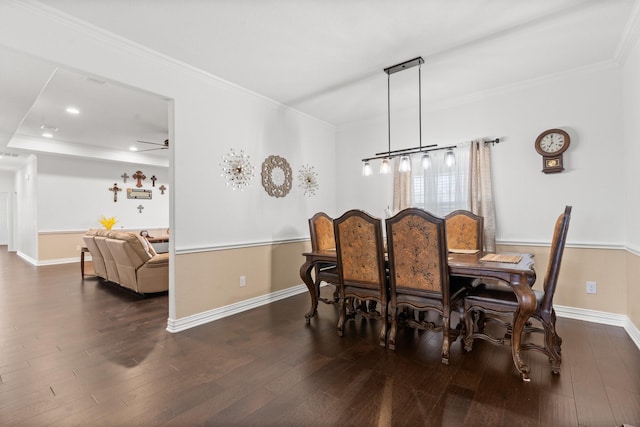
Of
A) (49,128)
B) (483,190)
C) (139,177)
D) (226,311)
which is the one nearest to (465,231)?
(483,190)

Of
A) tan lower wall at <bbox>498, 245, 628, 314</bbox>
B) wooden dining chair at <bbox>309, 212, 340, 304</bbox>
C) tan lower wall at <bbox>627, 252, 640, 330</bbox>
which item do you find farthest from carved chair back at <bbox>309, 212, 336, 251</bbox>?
tan lower wall at <bbox>627, 252, 640, 330</bbox>

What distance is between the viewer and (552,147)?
3.30 metres

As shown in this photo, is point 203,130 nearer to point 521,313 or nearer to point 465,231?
point 465,231

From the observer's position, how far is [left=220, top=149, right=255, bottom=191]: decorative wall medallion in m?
3.45

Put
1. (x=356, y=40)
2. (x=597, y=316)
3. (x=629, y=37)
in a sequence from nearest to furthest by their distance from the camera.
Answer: (x=629, y=37)
(x=356, y=40)
(x=597, y=316)

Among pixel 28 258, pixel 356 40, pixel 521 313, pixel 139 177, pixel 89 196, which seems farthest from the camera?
pixel 139 177

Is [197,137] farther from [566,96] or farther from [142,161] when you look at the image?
[142,161]

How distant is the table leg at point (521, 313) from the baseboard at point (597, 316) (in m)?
1.50

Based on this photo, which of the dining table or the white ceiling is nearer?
the dining table

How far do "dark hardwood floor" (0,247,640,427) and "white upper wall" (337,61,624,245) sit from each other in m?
1.08

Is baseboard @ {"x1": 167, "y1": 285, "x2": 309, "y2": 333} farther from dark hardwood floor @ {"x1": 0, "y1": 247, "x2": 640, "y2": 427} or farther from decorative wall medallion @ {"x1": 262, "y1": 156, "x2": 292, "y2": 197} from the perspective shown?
decorative wall medallion @ {"x1": 262, "y1": 156, "x2": 292, "y2": 197}

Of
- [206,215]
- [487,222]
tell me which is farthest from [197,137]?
[487,222]

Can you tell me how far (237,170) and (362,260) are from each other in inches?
73.8

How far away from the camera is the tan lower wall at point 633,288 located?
2564 mm
